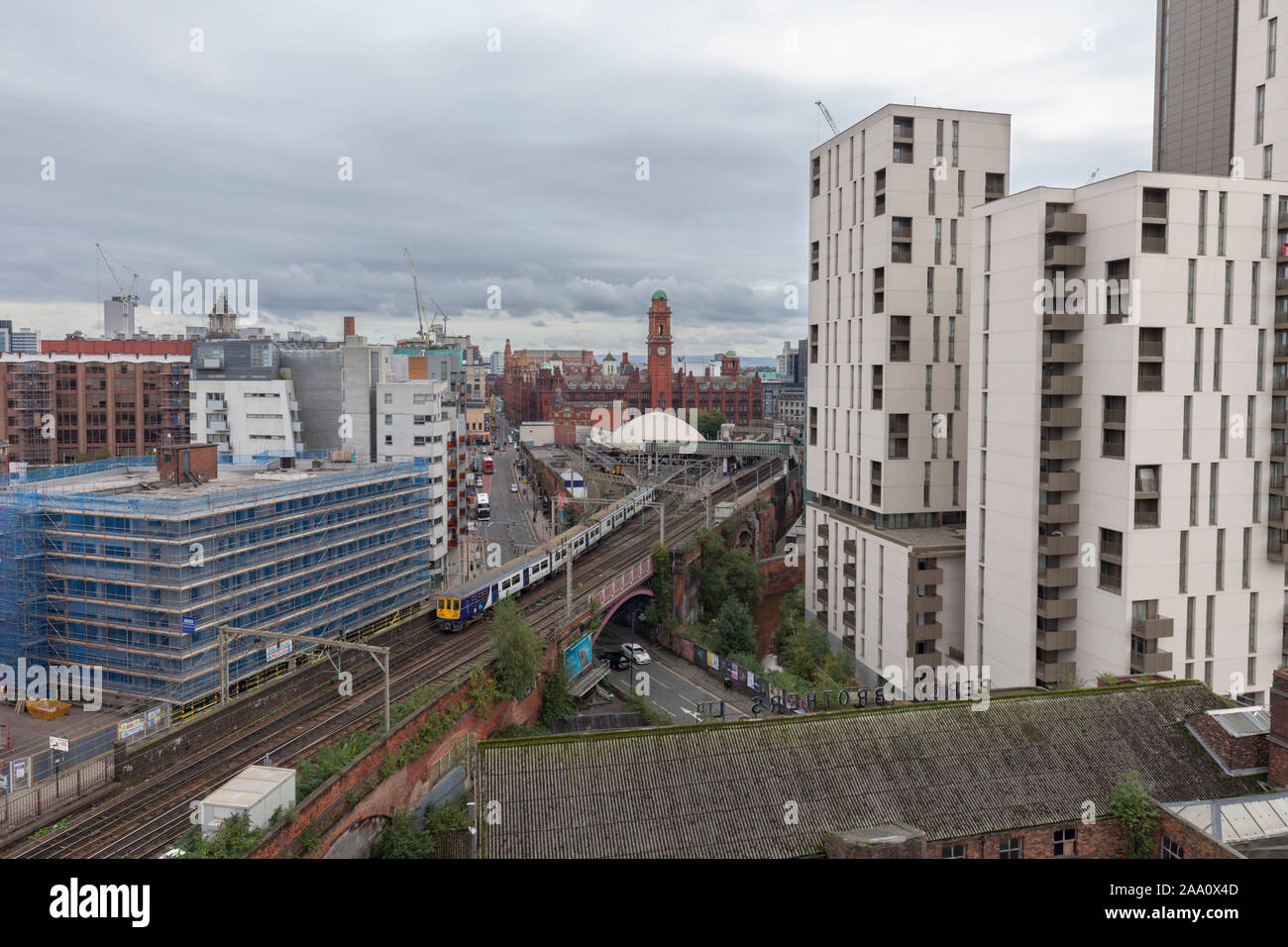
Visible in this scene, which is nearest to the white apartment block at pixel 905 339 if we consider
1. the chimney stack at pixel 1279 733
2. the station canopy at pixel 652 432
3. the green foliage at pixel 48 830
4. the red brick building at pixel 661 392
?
the chimney stack at pixel 1279 733

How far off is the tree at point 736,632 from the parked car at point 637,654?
540cm

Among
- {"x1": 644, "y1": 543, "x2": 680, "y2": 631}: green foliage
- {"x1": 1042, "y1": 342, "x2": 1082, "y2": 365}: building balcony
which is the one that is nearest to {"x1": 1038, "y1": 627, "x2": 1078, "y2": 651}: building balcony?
{"x1": 1042, "y1": 342, "x2": 1082, "y2": 365}: building balcony

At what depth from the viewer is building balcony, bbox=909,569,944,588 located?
47344 mm

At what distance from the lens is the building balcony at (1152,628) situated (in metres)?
36.5

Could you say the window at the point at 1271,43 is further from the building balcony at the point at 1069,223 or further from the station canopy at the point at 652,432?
the station canopy at the point at 652,432

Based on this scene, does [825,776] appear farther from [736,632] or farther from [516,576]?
[736,632]

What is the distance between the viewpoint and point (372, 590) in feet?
166

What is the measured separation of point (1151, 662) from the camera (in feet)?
119

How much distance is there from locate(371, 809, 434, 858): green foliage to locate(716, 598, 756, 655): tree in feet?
107

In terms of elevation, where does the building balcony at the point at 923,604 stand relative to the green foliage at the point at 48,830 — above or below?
above

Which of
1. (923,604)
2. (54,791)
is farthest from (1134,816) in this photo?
(54,791)

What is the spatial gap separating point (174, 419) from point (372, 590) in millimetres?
60547
